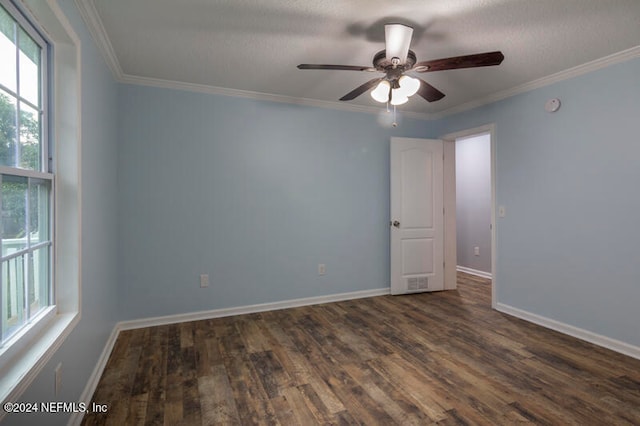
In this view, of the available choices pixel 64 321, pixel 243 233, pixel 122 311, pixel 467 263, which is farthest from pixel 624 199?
pixel 122 311

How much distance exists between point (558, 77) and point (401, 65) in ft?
6.00

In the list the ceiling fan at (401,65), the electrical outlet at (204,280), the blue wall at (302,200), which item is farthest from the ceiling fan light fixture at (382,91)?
the electrical outlet at (204,280)

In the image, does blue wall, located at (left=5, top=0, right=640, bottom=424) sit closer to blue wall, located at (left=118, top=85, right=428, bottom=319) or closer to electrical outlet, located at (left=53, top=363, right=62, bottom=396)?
blue wall, located at (left=118, top=85, right=428, bottom=319)

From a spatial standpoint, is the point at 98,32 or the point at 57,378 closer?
the point at 57,378

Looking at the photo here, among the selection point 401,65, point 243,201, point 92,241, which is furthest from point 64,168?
point 401,65

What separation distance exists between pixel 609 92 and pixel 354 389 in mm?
3111

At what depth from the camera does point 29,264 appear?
1.42 m

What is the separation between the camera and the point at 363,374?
225cm

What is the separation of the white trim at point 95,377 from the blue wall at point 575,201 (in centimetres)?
376

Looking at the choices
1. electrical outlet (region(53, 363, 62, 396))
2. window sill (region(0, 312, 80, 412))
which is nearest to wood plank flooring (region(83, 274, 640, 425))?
electrical outlet (region(53, 363, 62, 396))

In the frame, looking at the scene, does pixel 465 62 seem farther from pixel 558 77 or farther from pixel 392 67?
pixel 558 77

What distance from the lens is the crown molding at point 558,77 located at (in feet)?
8.20

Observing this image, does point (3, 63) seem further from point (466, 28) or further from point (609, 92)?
point (609, 92)

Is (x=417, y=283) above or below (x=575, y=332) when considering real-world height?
above
